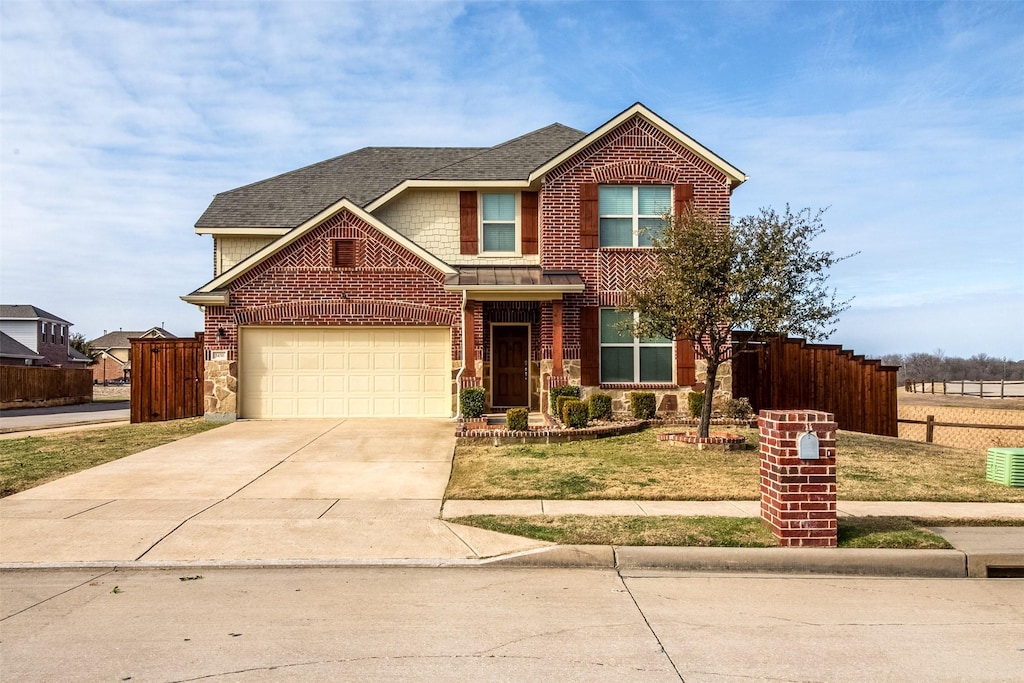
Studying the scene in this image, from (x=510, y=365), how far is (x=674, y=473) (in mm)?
8240

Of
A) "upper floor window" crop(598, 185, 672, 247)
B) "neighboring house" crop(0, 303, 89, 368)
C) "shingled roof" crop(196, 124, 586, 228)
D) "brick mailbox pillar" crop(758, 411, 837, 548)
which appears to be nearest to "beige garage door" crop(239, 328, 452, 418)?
"shingled roof" crop(196, 124, 586, 228)

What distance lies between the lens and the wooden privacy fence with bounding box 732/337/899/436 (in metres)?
17.7

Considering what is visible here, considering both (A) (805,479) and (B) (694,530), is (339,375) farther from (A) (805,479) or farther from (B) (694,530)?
(A) (805,479)

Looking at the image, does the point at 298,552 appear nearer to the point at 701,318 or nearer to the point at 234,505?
the point at 234,505

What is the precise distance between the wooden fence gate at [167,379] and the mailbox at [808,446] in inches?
Answer: 610

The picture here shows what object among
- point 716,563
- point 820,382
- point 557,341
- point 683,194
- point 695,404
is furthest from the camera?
point 820,382

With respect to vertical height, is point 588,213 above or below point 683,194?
below

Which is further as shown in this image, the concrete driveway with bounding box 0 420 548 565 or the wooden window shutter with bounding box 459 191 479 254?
the wooden window shutter with bounding box 459 191 479 254

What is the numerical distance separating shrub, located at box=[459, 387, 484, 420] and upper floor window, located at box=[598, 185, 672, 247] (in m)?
4.98

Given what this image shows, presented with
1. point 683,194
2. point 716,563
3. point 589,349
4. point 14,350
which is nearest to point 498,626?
point 716,563

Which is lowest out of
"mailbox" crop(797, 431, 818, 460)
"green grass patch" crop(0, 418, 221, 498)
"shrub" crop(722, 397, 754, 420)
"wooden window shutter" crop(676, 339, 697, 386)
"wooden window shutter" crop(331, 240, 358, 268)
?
"green grass patch" crop(0, 418, 221, 498)

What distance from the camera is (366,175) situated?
69.3ft

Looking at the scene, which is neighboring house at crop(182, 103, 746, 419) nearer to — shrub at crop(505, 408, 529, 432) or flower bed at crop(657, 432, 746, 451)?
shrub at crop(505, 408, 529, 432)

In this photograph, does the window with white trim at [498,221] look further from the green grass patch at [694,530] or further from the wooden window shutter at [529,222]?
Answer: the green grass patch at [694,530]
